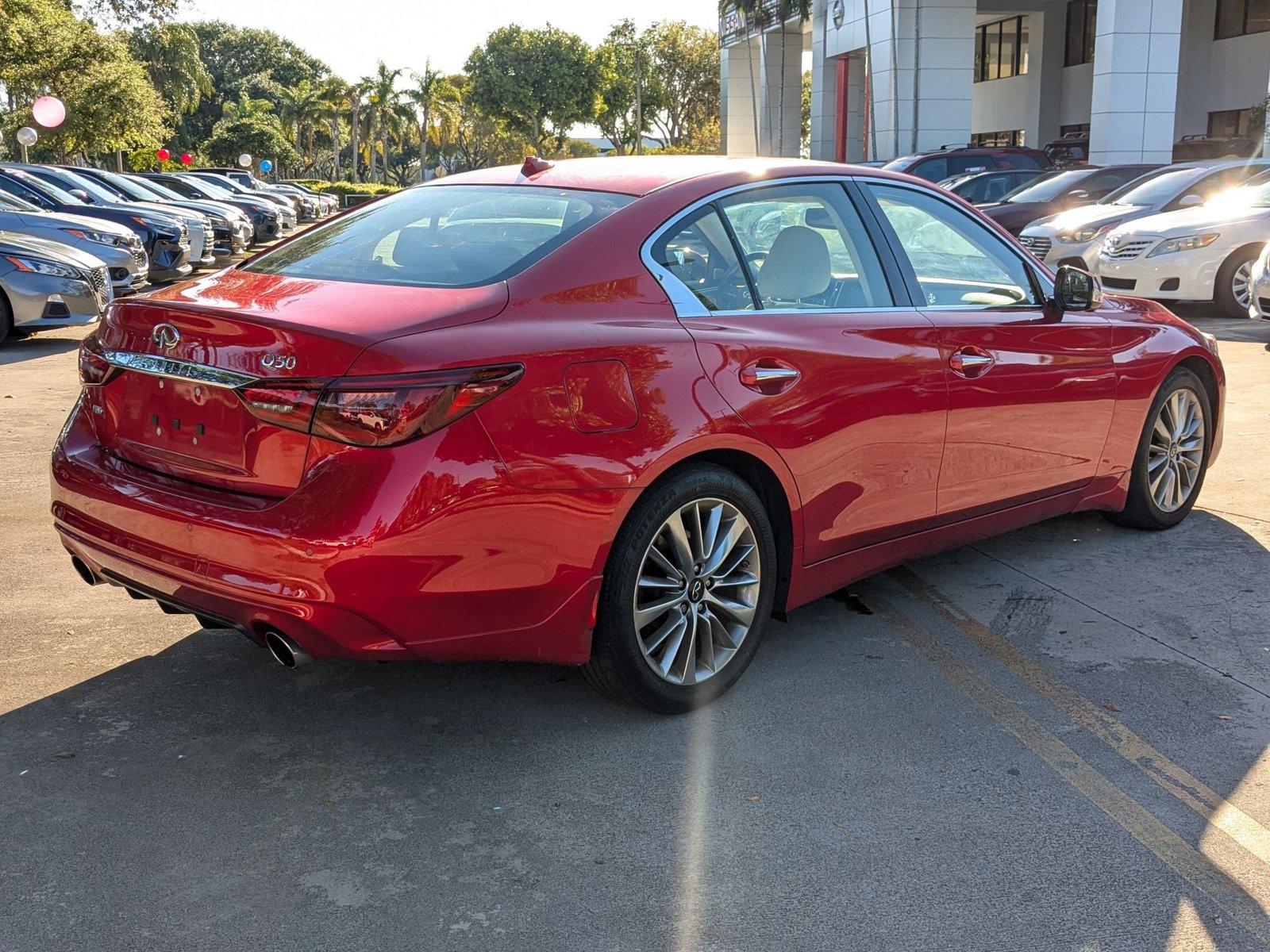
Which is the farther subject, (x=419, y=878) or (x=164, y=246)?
(x=164, y=246)

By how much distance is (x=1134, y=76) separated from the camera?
2927 centimetres

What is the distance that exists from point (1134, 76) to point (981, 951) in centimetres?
3005

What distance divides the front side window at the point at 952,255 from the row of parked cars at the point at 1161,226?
21.9ft

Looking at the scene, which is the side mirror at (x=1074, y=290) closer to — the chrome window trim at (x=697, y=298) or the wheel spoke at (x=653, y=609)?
the chrome window trim at (x=697, y=298)

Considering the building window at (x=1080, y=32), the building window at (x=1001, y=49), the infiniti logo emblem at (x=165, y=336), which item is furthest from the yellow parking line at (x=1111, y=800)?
the building window at (x=1001, y=49)

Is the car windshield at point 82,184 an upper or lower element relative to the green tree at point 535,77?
lower

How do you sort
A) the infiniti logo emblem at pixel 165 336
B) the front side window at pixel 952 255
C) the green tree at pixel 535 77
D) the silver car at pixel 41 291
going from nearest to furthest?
the infiniti logo emblem at pixel 165 336
the front side window at pixel 952 255
the silver car at pixel 41 291
the green tree at pixel 535 77

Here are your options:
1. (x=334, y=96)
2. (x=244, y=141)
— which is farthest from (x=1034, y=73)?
(x=334, y=96)

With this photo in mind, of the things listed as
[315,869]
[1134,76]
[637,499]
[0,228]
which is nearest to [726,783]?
[637,499]

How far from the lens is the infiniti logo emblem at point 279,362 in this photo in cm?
331

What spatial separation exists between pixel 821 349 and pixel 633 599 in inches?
40.9

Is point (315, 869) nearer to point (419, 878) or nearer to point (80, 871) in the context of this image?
point (419, 878)

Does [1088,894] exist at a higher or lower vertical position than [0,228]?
lower

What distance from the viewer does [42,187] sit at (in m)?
17.5
